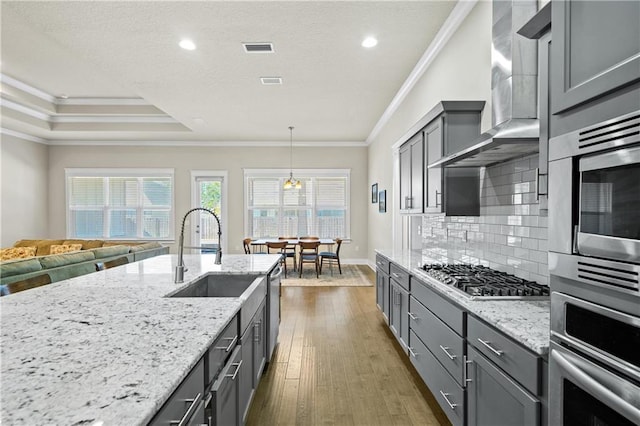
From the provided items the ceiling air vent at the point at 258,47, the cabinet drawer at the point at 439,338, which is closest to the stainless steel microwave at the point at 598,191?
the cabinet drawer at the point at 439,338

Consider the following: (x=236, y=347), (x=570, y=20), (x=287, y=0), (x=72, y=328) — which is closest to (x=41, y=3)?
(x=287, y=0)

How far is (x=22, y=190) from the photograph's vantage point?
770 cm

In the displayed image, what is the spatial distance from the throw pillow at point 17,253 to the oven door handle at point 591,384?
8.33 metres

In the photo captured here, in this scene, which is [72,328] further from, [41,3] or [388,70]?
[388,70]

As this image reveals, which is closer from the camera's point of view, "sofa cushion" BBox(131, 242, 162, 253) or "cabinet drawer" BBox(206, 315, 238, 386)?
"cabinet drawer" BBox(206, 315, 238, 386)

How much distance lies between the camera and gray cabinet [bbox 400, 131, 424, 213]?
130 inches

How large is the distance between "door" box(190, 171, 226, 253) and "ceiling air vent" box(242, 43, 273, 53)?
16.7ft

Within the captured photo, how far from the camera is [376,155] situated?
7.64m

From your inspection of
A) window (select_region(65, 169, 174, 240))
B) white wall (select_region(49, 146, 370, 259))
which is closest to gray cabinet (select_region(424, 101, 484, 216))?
white wall (select_region(49, 146, 370, 259))

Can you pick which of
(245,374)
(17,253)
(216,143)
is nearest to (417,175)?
(245,374)

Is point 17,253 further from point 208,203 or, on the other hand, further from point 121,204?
point 208,203

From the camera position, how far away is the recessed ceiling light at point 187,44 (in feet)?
12.1

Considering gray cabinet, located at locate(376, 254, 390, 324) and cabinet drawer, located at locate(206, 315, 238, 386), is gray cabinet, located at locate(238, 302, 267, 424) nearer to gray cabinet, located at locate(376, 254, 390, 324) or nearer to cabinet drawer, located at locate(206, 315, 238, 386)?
cabinet drawer, located at locate(206, 315, 238, 386)

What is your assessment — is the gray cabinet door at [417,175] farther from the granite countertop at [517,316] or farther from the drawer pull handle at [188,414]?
the drawer pull handle at [188,414]
